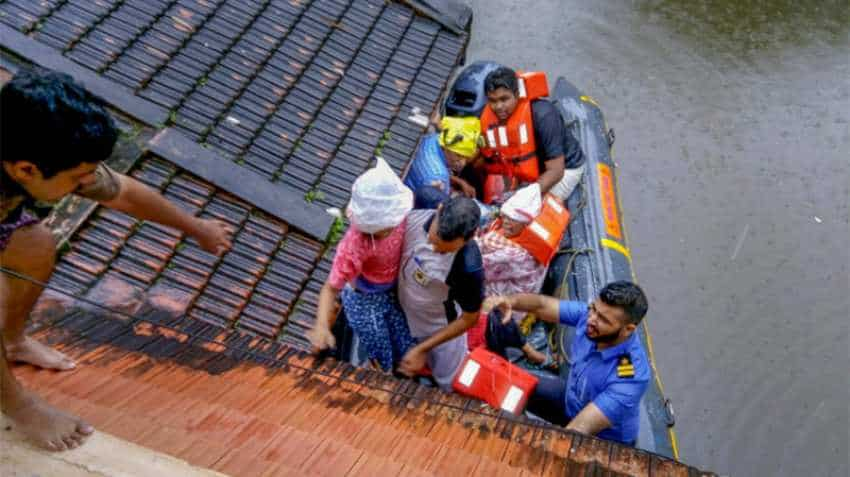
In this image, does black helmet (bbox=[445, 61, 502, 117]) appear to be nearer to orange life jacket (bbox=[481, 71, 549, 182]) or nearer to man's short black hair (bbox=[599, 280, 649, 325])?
orange life jacket (bbox=[481, 71, 549, 182])

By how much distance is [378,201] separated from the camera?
3.06m

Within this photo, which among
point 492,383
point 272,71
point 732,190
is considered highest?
point 272,71

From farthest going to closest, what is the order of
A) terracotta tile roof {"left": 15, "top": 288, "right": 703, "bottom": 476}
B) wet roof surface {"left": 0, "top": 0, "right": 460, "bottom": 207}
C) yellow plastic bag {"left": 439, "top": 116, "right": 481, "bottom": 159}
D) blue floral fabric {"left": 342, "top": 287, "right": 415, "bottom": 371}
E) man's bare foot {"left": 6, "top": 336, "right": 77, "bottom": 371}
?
yellow plastic bag {"left": 439, "top": 116, "right": 481, "bottom": 159} < wet roof surface {"left": 0, "top": 0, "right": 460, "bottom": 207} < blue floral fabric {"left": 342, "top": 287, "right": 415, "bottom": 371} < man's bare foot {"left": 6, "top": 336, "right": 77, "bottom": 371} < terracotta tile roof {"left": 15, "top": 288, "right": 703, "bottom": 476}

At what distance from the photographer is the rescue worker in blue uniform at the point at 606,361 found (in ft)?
11.4

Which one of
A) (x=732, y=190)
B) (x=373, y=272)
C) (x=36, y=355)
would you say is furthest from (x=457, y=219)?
(x=732, y=190)

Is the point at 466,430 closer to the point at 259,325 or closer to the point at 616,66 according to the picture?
the point at 259,325

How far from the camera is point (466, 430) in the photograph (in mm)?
2529

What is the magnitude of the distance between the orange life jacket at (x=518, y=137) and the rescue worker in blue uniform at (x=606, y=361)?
66.3 inches

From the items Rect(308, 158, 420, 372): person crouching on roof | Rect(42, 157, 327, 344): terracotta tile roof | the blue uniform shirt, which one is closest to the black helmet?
Rect(42, 157, 327, 344): terracotta tile roof

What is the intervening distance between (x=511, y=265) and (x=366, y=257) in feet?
4.98

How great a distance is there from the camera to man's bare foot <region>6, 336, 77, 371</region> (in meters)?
2.42

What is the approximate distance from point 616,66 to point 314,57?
26.7 feet

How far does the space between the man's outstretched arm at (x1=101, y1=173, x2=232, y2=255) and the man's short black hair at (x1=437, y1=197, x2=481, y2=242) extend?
97cm

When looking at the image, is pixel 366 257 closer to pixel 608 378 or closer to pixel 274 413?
pixel 274 413
